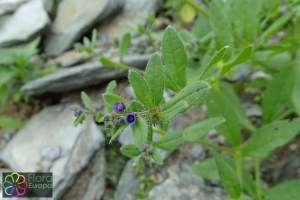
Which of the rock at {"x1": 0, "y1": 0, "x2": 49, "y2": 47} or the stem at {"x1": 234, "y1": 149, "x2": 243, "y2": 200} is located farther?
the rock at {"x1": 0, "y1": 0, "x2": 49, "y2": 47}

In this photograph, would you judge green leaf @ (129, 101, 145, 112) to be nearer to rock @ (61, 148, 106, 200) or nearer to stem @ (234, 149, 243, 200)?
stem @ (234, 149, 243, 200)

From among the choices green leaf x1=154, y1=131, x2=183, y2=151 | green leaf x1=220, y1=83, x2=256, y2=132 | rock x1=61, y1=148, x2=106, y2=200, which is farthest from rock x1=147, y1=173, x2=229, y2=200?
green leaf x1=154, y1=131, x2=183, y2=151

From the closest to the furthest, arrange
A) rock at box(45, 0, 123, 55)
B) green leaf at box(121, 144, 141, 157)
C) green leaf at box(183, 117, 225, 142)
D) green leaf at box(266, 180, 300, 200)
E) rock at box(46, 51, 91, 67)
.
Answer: green leaf at box(121, 144, 141, 157) → green leaf at box(183, 117, 225, 142) → green leaf at box(266, 180, 300, 200) → rock at box(46, 51, 91, 67) → rock at box(45, 0, 123, 55)

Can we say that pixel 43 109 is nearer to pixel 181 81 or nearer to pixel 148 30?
pixel 148 30

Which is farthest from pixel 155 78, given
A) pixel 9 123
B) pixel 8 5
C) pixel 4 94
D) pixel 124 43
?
pixel 8 5

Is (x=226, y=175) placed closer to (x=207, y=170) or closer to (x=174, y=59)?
(x=207, y=170)

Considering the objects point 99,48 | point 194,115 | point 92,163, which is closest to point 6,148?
point 92,163

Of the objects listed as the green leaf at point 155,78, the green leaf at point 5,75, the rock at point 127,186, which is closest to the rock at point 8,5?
the green leaf at point 5,75

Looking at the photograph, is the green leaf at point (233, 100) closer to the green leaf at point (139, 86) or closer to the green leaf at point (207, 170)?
the green leaf at point (207, 170)
